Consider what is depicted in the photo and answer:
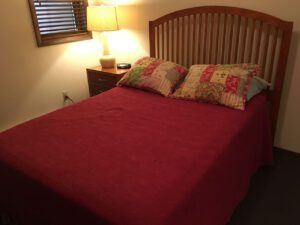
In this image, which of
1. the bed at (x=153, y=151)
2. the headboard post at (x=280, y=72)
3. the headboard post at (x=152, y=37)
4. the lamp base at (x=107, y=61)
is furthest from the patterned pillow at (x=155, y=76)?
the headboard post at (x=280, y=72)

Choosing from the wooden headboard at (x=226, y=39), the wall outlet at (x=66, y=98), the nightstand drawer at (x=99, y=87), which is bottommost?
the wall outlet at (x=66, y=98)

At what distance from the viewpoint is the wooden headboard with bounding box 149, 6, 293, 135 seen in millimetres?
1973

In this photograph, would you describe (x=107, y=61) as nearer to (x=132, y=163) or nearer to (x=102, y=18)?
(x=102, y=18)

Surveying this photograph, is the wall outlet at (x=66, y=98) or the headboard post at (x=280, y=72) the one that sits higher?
the headboard post at (x=280, y=72)

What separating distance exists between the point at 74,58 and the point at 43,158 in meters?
1.81

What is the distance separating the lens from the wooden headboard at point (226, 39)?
197 centimetres

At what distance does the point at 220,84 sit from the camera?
1.86 m

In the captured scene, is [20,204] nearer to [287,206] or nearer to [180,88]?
[180,88]

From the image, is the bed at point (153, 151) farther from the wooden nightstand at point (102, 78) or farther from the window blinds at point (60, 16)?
the window blinds at point (60, 16)

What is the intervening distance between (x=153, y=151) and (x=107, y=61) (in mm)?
1738

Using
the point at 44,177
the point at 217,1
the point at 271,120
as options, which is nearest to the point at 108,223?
the point at 44,177

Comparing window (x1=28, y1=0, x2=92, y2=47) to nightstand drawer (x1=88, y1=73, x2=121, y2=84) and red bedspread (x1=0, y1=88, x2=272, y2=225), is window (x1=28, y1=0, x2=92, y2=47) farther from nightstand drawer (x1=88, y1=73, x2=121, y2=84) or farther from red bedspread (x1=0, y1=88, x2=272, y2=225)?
red bedspread (x1=0, y1=88, x2=272, y2=225)

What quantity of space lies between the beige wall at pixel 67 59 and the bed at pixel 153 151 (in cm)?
14

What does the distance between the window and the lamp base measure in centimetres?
36
